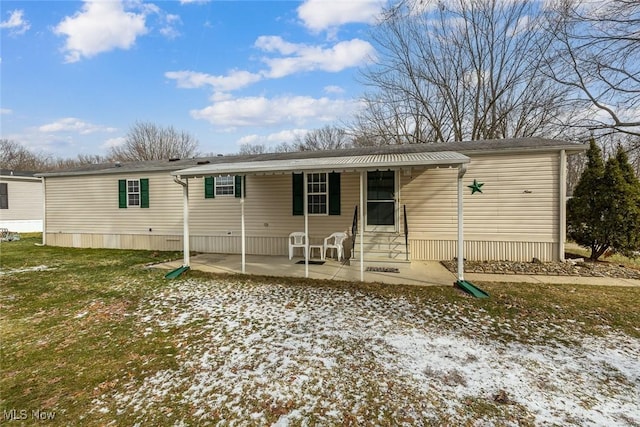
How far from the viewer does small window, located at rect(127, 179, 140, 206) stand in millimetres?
10578

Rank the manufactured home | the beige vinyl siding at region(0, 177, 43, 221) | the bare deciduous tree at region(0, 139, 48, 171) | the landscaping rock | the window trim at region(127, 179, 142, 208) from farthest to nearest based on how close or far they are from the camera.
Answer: the bare deciduous tree at region(0, 139, 48, 171) < the beige vinyl siding at region(0, 177, 43, 221) < the window trim at region(127, 179, 142, 208) < the manufactured home < the landscaping rock

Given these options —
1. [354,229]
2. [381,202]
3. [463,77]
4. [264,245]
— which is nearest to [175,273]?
[264,245]

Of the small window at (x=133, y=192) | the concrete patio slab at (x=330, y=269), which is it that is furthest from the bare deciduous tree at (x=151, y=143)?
the concrete patio slab at (x=330, y=269)

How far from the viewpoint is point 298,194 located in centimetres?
876

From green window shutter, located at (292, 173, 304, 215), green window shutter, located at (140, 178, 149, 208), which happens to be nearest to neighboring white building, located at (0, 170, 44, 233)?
green window shutter, located at (140, 178, 149, 208)

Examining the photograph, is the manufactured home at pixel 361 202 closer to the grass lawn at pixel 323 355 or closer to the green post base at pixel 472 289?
the green post base at pixel 472 289

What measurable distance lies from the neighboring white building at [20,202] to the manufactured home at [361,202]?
1018 cm

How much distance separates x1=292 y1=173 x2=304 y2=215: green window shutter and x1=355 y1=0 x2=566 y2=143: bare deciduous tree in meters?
12.3

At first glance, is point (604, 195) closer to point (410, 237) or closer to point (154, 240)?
point (410, 237)

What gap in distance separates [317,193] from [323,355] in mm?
5868

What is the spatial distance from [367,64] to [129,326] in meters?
18.6

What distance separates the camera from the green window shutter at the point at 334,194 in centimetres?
848

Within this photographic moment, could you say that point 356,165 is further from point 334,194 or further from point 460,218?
point 334,194

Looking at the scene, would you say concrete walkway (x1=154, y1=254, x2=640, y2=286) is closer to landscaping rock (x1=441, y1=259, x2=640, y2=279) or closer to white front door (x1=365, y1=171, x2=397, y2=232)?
landscaping rock (x1=441, y1=259, x2=640, y2=279)
